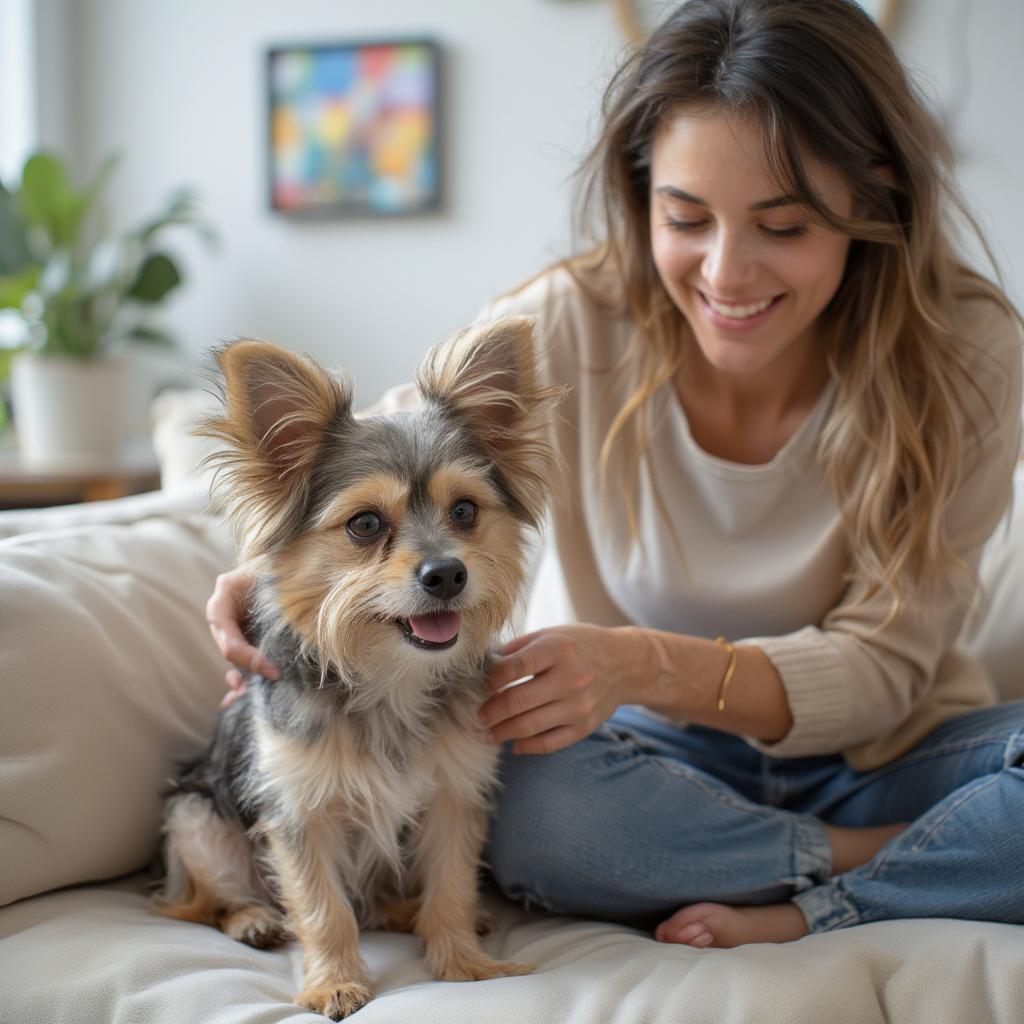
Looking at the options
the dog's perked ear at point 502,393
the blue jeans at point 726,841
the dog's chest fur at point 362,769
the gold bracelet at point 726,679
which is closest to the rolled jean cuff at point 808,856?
the blue jeans at point 726,841

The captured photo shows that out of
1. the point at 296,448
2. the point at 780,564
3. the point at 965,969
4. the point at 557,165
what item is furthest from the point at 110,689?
the point at 557,165

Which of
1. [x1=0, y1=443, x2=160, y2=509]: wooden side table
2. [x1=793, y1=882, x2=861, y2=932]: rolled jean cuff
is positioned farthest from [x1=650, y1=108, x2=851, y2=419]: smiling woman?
[x1=0, y1=443, x2=160, y2=509]: wooden side table

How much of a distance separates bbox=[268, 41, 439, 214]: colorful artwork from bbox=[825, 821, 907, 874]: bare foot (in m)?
2.96

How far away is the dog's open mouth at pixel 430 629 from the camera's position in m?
1.45

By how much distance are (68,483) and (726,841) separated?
8.74ft

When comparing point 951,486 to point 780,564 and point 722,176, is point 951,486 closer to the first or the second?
point 780,564

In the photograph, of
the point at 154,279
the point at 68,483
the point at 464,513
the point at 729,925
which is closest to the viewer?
the point at 464,513

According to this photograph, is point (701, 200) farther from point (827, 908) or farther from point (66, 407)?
point (66, 407)

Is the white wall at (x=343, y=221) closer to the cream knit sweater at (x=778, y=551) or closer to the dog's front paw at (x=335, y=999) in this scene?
the cream knit sweater at (x=778, y=551)

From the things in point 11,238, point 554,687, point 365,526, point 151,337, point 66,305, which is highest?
point 11,238

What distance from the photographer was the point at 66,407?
3795mm

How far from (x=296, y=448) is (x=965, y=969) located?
110 centimetres

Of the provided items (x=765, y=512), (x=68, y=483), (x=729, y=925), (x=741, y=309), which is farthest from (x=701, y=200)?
(x=68, y=483)

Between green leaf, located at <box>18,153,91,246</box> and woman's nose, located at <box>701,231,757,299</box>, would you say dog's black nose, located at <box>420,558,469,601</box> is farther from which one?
green leaf, located at <box>18,153,91,246</box>
